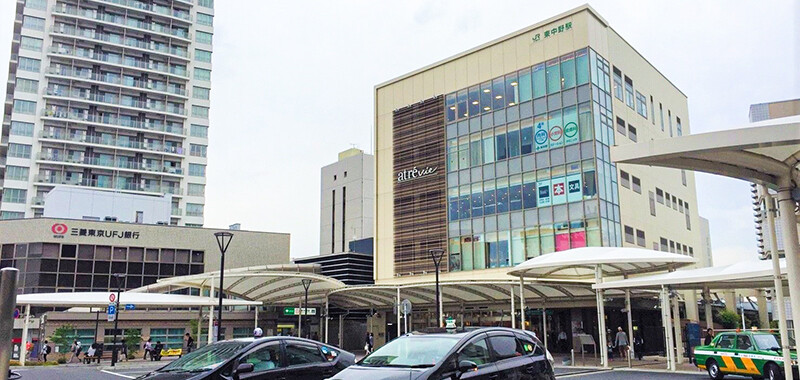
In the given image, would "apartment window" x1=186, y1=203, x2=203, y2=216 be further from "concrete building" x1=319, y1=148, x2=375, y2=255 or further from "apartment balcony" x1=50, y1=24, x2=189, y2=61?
→ "apartment balcony" x1=50, y1=24, x2=189, y2=61

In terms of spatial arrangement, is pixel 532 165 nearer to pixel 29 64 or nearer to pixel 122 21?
pixel 122 21

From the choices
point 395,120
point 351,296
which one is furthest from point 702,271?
point 395,120

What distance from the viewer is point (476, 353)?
30.8 ft

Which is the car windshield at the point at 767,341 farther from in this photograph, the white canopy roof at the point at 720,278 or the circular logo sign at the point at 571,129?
the circular logo sign at the point at 571,129

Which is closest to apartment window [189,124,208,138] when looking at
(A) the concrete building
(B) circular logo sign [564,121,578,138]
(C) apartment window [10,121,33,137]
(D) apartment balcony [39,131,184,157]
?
(D) apartment balcony [39,131,184,157]

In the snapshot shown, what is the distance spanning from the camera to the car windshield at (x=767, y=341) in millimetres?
17188

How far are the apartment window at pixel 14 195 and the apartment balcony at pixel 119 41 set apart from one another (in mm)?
17687

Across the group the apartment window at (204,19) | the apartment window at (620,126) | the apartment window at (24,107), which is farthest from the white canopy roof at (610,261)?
the apartment window at (204,19)

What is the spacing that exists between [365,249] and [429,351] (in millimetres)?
53599

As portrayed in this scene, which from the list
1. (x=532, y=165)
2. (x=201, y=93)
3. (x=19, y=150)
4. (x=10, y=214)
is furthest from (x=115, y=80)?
(x=532, y=165)

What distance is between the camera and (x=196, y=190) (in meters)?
76.4

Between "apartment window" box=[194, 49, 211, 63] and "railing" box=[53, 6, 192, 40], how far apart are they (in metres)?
1.90

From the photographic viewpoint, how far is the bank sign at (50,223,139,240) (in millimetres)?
50031

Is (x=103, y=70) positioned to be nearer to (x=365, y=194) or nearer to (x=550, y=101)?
(x=365, y=194)
